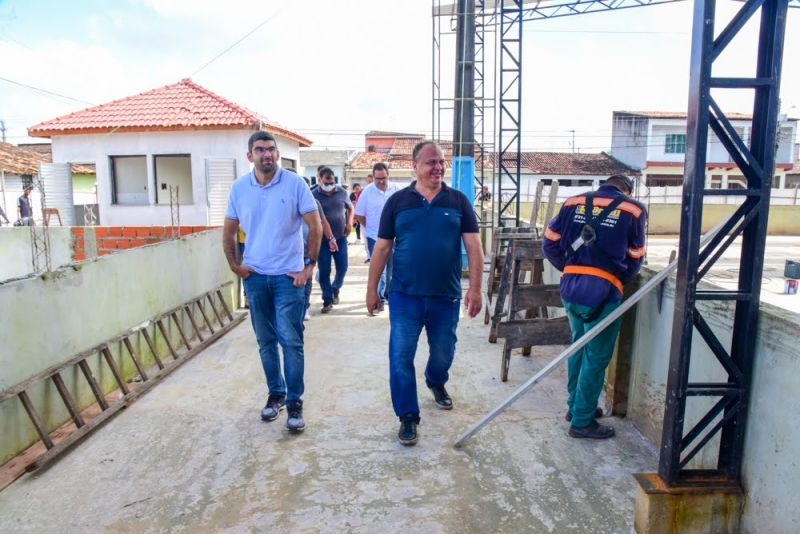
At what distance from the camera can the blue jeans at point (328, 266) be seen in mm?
6687

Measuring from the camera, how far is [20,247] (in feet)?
25.8

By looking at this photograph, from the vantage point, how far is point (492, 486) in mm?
2920

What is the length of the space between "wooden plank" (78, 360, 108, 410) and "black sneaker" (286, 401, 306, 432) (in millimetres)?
1274

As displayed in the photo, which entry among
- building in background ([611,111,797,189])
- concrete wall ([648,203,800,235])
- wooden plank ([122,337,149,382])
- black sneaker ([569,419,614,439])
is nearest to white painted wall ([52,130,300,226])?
wooden plank ([122,337,149,382])

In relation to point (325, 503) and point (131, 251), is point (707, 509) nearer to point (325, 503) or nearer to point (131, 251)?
point (325, 503)

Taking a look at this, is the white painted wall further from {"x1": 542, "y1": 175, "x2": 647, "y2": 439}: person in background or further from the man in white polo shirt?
{"x1": 542, "y1": 175, "x2": 647, "y2": 439}: person in background

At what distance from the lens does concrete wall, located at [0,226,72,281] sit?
305 inches

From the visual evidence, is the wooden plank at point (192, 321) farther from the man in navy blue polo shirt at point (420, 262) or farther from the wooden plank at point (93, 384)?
the man in navy blue polo shirt at point (420, 262)

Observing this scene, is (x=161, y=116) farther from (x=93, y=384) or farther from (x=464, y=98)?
(x=93, y=384)

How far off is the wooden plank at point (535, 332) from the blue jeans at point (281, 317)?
169 centimetres

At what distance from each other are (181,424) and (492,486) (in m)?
2.08

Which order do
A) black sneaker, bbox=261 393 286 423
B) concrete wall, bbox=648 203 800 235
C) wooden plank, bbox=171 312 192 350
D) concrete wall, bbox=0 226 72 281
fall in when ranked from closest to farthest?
black sneaker, bbox=261 393 286 423, wooden plank, bbox=171 312 192 350, concrete wall, bbox=0 226 72 281, concrete wall, bbox=648 203 800 235

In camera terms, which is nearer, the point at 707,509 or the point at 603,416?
the point at 707,509

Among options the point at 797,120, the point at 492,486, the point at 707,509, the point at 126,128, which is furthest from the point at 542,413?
the point at 797,120
